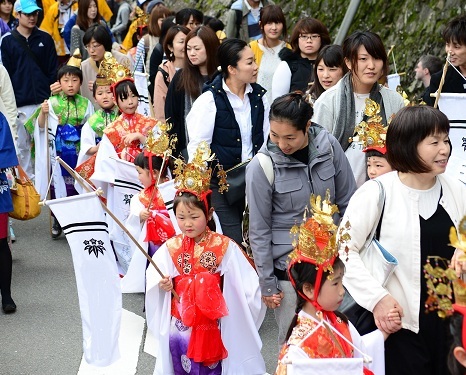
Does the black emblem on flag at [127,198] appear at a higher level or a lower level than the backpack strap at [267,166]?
lower

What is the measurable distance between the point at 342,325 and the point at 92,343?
2.20 metres

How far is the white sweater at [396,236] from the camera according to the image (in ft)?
14.8

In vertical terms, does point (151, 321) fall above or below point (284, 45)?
below

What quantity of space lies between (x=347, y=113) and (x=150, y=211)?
184 centimetres

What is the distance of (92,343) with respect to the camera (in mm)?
6121

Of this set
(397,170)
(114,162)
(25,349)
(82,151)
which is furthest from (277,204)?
(82,151)

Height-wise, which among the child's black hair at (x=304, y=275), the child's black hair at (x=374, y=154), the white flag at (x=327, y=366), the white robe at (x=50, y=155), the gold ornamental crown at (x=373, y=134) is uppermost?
the gold ornamental crown at (x=373, y=134)

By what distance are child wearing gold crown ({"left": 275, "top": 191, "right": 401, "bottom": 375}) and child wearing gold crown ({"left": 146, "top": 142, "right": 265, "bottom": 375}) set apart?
163 centimetres

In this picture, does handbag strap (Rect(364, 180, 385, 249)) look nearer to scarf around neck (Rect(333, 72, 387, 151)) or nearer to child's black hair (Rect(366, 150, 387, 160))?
child's black hair (Rect(366, 150, 387, 160))

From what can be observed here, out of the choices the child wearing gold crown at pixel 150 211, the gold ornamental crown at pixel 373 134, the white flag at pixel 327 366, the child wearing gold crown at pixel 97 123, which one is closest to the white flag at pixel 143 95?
the child wearing gold crown at pixel 97 123

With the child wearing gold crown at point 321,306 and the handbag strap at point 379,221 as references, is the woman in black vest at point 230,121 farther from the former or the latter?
the child wearing gold crown at point 321,306

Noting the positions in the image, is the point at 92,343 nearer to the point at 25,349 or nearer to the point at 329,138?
the point at 25,349

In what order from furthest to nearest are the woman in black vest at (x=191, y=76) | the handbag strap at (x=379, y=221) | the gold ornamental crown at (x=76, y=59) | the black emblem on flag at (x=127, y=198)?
the gold ornamental crown at (x=76, y=59) → the black emblem on flag at (x=127, y=198) → the woman in black vest at (x=191, y=76) → the handbag strap at (x=379, y=221)

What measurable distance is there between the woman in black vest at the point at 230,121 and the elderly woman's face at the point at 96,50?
3.86 meters
